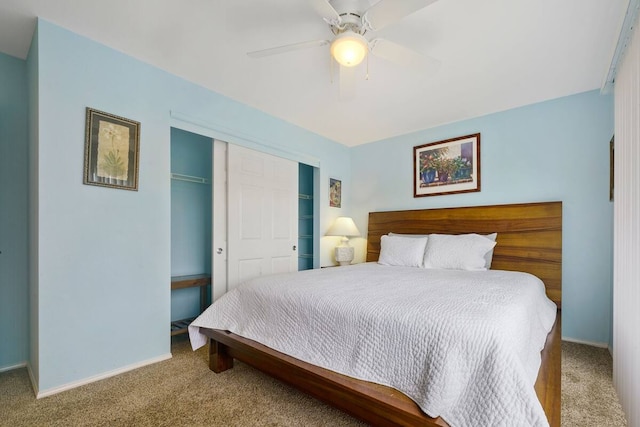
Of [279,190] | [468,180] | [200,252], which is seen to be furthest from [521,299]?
[200,252]

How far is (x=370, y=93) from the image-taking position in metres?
2.94

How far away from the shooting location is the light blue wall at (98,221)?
1.98 meters

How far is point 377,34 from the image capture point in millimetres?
2080

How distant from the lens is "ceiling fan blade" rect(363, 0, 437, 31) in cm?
145

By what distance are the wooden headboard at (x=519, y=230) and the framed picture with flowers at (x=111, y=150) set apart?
3.07 m

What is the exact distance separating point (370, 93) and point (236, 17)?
4.72ft

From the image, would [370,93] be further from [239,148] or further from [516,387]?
[516,387]

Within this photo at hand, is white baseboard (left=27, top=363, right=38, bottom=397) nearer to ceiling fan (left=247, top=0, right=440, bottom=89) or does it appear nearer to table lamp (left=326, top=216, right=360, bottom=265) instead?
ceiling fan (left=247, top=0, right=440, bottom=89)

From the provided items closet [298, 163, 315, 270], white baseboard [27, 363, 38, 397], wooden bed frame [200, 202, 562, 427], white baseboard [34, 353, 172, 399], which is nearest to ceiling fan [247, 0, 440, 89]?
wooden bed frame [200, 202, 562, 427]

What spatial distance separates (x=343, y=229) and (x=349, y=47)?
2630 mm

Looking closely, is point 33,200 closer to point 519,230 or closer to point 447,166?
point 447,166

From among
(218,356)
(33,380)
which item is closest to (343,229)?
(218,356)

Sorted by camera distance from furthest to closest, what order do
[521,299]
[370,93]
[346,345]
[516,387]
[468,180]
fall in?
[468,180] < [370,93] < [521,299] < [346,345] < [516,387]

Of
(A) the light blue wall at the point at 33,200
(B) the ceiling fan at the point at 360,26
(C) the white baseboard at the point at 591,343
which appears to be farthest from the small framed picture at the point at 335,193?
(A) the light blue wall at the point at 33,200
